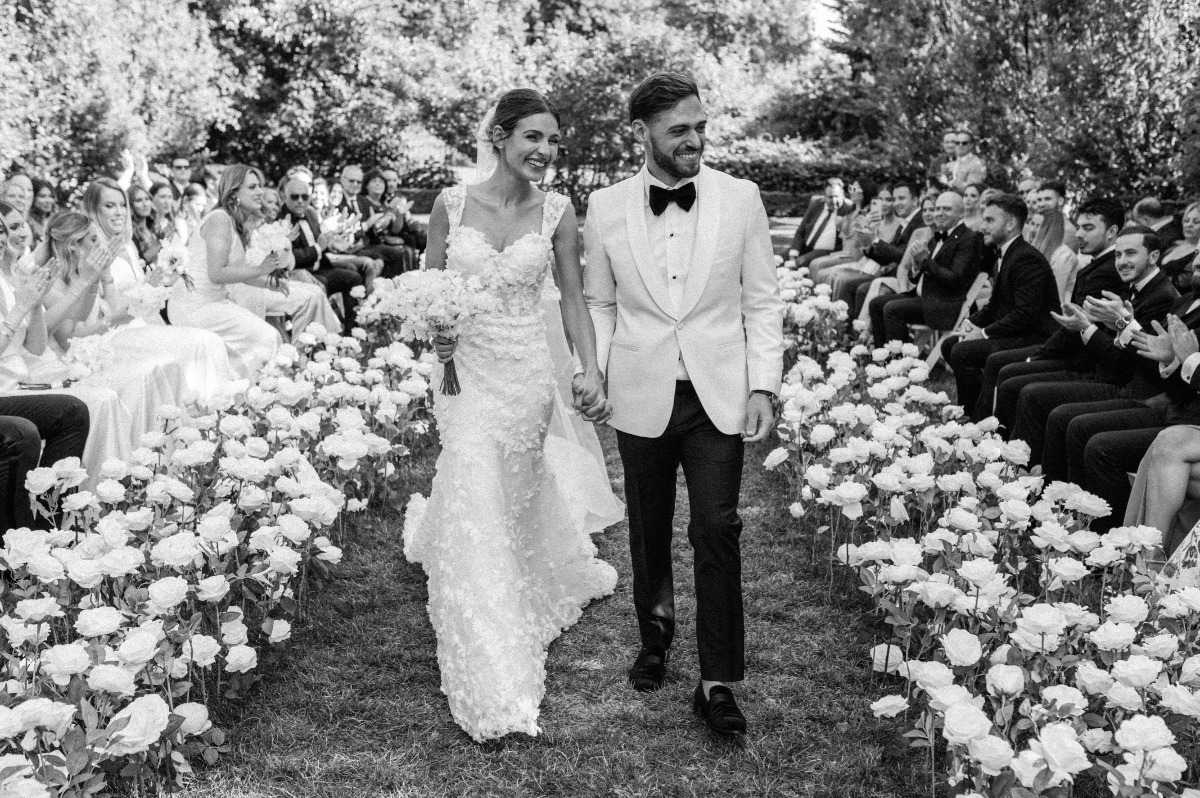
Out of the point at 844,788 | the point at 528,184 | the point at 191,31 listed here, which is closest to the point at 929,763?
the point at 844,788

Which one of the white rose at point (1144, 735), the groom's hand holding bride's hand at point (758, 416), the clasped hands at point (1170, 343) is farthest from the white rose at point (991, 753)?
the clasped hands at point (1170, 343)

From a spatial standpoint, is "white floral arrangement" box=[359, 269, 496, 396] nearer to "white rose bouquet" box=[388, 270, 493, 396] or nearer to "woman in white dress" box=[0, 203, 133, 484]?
"white rose bouquet" box=[388, 270, 493, 396]

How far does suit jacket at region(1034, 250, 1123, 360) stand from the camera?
725 cm

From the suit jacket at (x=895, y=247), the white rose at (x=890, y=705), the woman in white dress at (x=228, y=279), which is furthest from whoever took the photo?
the suit jacket at (x=895, y=247)

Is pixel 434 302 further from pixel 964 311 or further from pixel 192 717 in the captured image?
pixel 964 311

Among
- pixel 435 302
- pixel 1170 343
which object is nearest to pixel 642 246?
pixel 435 302

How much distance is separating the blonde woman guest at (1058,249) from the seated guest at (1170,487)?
4.10 m

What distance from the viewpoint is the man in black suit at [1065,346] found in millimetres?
7191

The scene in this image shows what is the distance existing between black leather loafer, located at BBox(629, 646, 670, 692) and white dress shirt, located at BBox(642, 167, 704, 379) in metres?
1.25

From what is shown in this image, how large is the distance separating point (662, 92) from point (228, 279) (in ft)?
18.4

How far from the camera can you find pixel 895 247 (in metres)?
11.4

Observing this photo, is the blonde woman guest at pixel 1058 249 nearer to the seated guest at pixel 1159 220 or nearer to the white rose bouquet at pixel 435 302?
the seated guest at pixel 1159 220

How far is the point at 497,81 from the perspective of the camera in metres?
21.8

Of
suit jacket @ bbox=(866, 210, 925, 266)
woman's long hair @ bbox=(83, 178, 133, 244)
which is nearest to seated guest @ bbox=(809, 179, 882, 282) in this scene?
suit jacket @ bbox=(866, 210, 925, 266)
